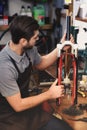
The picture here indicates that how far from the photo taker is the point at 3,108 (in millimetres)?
1690

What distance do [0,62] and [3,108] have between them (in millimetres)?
303

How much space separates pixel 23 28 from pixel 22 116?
527mm

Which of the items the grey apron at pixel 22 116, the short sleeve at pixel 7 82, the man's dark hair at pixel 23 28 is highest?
the man's dark hair at pixel 23 28

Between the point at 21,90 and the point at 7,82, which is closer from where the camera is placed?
the point at 7,82

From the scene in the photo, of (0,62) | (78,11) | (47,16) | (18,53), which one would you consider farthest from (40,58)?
(47,16)

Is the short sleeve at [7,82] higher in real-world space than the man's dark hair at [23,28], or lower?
lower

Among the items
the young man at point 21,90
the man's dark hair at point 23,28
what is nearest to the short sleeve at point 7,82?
the young man at point 21,90

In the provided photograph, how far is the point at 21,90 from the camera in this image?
1720mm

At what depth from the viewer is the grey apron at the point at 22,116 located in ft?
5.31

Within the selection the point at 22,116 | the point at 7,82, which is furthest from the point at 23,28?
the point at 22,116

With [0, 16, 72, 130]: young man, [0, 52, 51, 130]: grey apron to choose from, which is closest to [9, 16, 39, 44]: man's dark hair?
[0, 16, 72, 130]: young man

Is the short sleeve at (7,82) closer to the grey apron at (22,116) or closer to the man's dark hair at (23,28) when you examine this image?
the grey apron at (22,116)

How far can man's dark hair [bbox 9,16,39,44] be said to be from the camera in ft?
5.16

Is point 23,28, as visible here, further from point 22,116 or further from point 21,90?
point 22,116
